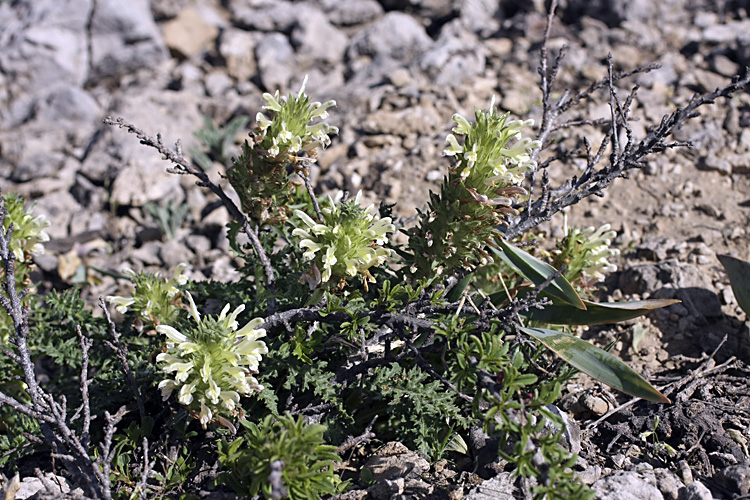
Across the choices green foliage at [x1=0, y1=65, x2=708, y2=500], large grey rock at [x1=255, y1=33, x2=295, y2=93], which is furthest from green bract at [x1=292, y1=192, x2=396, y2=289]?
large grey rock at [x1=255, y1=33, x2=295, y2=93]

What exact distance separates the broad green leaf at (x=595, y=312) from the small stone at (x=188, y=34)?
647 centimetres

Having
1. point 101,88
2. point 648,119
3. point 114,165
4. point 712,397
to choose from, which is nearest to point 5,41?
point 101,88

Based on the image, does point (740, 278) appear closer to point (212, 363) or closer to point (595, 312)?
point (595, 312)

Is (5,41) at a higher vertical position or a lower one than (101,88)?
higher

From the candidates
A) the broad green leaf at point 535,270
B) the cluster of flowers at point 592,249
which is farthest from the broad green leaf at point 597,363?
the cluster of flowers at point 592,249

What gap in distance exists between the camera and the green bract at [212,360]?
2.34m

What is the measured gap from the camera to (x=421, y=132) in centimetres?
548

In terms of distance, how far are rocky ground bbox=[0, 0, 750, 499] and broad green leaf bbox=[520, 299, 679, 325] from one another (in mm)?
505

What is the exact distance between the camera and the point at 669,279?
3756 millimetres

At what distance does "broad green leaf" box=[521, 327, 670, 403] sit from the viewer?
2443 millimetres

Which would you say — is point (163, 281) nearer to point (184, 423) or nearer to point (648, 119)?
point (184, 423)

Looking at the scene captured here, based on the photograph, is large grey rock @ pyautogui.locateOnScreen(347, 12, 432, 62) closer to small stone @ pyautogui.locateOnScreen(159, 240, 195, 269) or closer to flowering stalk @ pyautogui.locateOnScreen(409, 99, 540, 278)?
small stone @ pyautogui.locateOnScreen(159, 240, 195, 269)

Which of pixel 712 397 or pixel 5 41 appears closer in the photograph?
pixel 712 397

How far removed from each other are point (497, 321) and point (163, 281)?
72.7 inches
